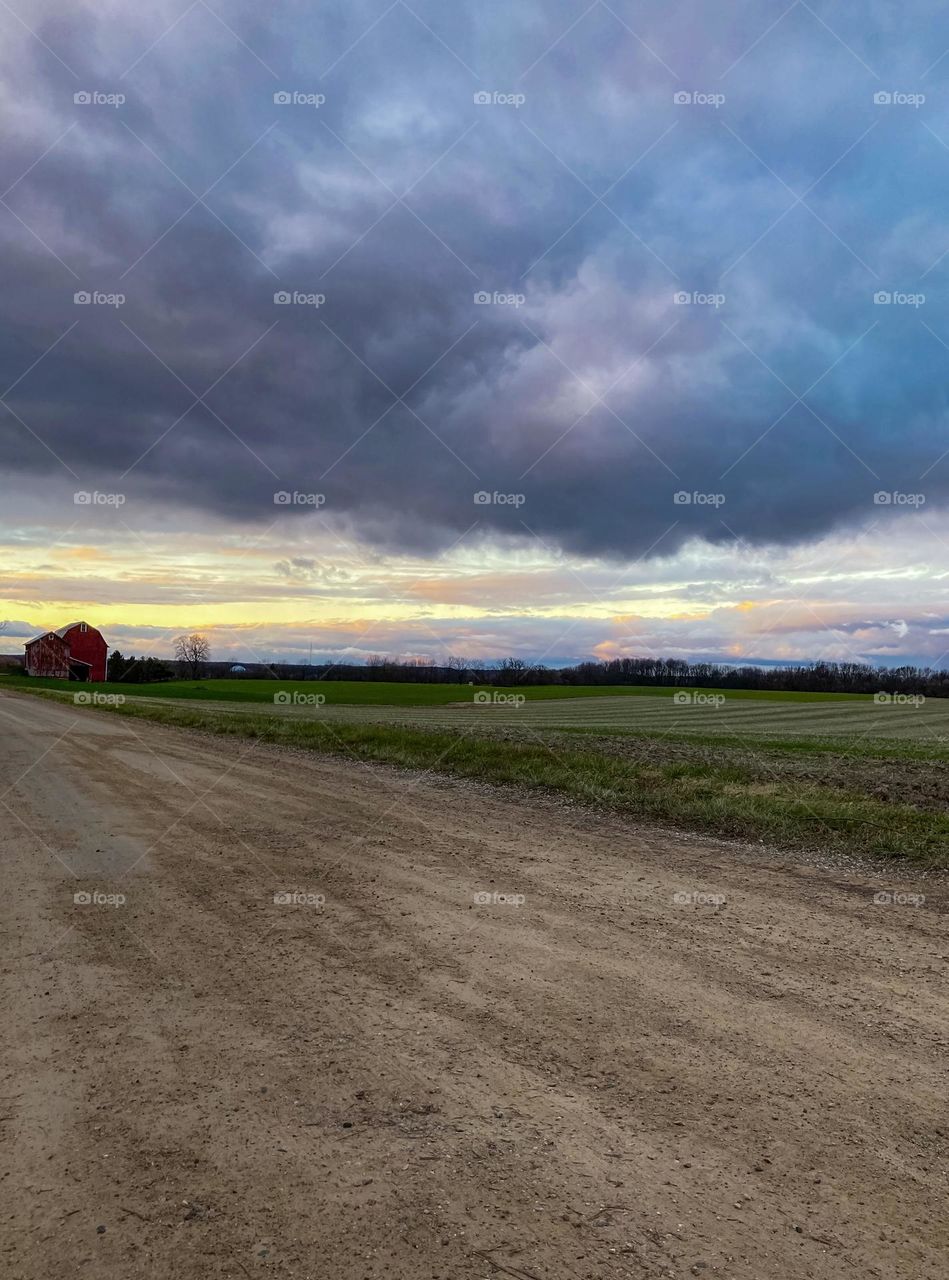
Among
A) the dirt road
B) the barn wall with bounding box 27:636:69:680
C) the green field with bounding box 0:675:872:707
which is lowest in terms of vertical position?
the green field with bounding box 0:675:872:707

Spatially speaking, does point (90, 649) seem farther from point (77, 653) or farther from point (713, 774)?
point (713, 774)

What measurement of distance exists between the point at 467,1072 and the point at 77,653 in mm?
96904

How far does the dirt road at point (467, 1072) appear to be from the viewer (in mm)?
2943

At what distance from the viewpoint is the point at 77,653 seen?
89.8m

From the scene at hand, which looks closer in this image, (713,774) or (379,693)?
(713,774)

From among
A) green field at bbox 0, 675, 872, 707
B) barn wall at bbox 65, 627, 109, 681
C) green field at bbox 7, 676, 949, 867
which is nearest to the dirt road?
green field at bbox 7, 676, 949, 867

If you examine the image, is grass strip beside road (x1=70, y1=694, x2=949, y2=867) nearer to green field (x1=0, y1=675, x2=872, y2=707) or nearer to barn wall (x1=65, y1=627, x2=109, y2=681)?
green field (x1=0, y1=675, x2=872, y2=707)

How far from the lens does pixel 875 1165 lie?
3375mm

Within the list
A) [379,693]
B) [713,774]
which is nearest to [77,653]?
[379,693]

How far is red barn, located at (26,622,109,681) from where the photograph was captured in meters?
89.9

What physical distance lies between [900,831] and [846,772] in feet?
16.2

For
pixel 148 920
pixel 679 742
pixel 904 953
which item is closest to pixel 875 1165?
pixel 904 953

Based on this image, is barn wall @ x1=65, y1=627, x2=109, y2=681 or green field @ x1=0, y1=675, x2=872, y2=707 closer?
green field @ x1=0, y1=675, x2=872, y2=707

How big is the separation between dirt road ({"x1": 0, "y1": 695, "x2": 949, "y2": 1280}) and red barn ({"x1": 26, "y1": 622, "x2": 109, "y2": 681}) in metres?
91.0
